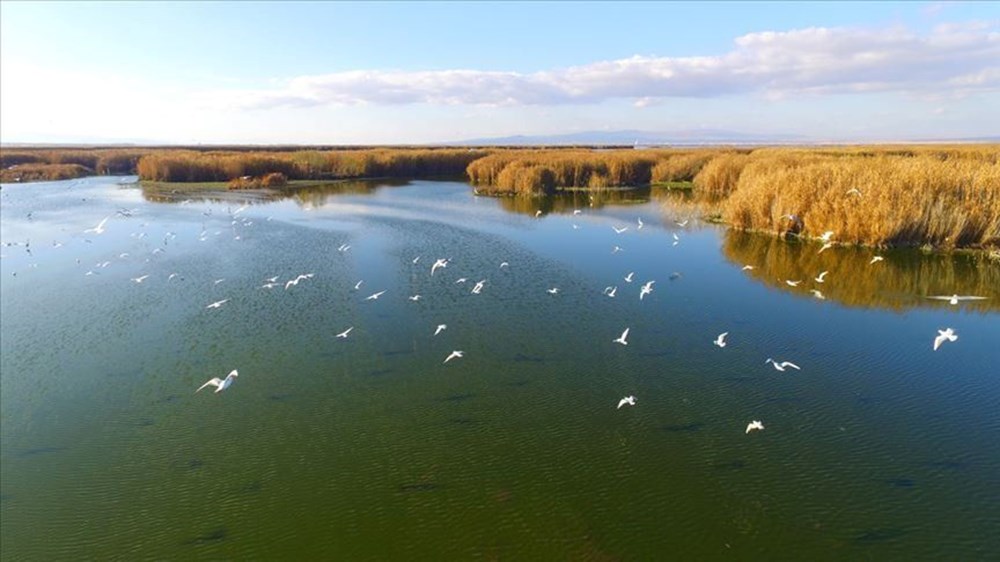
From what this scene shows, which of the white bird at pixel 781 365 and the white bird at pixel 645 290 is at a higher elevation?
the white bird at pixel 645 290

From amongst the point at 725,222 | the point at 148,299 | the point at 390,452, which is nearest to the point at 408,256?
the point at 148,299

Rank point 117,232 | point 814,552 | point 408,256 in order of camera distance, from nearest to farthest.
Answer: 1. point 814,552
2. point 408,256
3. point 117,232

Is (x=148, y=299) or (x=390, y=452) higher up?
(x=148, y=299)

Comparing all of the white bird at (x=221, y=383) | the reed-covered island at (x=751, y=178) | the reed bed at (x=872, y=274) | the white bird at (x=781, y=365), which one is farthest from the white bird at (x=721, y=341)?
the white bird at (x=221, y=383)

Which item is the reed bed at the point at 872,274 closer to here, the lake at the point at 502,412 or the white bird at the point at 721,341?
the lake at the point at 502,412

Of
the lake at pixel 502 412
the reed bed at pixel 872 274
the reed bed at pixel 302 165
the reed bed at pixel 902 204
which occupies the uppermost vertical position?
the reed bed at pixel 302 165

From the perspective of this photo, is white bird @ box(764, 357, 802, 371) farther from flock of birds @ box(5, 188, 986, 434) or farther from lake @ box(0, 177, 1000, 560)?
lake @ box(0, 177, 1000, 560)

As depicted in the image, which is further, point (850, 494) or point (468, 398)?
point (468, 398)

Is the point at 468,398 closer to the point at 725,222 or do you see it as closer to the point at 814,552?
the point at 814,552
